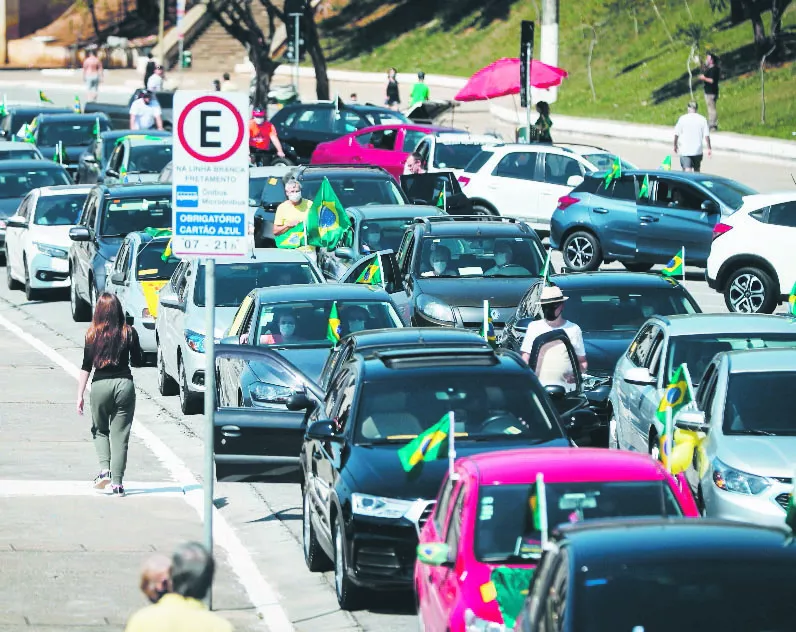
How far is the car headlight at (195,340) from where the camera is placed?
18062 mm

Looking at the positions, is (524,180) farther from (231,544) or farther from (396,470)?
(396,470)

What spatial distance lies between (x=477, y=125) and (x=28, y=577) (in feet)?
138

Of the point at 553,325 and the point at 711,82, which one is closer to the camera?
the point at 553,325

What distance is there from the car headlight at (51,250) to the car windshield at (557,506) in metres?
19.6

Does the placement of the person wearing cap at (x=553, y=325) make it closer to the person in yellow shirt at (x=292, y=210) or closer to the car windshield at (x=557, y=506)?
the car windshield at (x=557, y=506)

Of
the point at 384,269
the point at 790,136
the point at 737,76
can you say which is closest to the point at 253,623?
the point at 384,269

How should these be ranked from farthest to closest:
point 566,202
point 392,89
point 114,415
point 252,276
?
point 392,89 → point 566,202 → point 252,276 → point 114,415

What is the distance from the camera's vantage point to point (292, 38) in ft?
171

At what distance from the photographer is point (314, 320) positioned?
54.6 ft

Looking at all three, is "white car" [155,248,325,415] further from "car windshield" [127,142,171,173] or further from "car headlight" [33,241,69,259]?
"car windshield" [127,142,171,173]

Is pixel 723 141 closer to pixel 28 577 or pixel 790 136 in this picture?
pixel 790 136

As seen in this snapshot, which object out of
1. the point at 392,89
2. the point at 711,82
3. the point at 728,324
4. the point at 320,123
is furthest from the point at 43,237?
the point at 392,89

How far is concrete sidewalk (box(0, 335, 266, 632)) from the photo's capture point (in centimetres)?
1083

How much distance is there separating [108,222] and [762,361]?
47.4 feet
